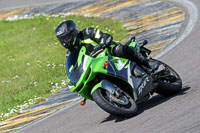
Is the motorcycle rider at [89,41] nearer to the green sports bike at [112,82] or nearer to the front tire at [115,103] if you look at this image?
the green sports bike at [112,82]

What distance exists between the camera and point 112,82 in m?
7.30

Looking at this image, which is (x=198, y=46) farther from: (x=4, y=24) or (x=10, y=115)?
(x=4, y=24)

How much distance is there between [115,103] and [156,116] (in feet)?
2.09

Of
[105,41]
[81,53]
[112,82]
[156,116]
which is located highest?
[105,41]

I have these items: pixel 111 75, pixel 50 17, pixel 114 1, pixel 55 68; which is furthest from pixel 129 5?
pixel 111 75

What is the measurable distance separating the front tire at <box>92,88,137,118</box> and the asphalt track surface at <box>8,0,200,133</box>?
5.3 inches

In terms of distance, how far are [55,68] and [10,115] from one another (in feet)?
8.09

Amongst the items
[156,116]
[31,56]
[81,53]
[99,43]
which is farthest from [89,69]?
[31,56]

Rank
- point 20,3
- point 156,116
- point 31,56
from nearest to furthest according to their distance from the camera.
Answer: point 156,116 → point 31,56 → point 20,3

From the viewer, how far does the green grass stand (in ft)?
34.9

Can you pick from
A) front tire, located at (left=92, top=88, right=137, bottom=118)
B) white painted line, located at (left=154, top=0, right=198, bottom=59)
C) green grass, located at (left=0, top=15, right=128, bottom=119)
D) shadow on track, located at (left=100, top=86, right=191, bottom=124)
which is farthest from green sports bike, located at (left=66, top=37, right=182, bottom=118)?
white painted line, located at (left=154, top=0, right=198, bottom=59)

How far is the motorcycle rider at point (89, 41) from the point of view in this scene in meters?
7.25

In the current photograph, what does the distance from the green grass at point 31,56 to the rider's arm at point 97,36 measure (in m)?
2.98

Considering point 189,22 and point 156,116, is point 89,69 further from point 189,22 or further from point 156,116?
point 189,22
